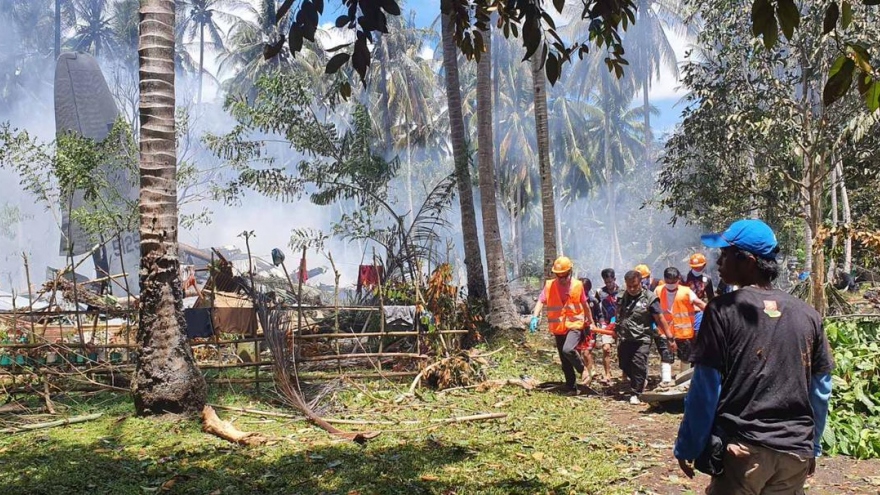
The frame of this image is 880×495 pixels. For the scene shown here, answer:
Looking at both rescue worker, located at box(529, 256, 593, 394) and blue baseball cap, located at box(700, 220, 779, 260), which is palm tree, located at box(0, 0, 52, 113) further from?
blue baseball cap, located at box(700, 220, 779, 260)

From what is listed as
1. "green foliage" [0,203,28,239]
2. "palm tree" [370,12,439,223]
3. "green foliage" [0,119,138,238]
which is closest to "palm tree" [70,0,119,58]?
"green foliage" [0,203,28,239]

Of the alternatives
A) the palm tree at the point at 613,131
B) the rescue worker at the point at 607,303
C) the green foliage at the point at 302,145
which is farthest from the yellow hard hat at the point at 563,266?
the palm tree at the point at 613,131

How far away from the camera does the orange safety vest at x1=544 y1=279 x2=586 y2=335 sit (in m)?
8.46

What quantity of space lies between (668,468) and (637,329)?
9.58ft

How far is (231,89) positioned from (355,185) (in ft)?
86.0

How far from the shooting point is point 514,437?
6.34 meters

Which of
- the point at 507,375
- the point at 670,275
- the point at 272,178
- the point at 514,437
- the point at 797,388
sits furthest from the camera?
the point at 272,178

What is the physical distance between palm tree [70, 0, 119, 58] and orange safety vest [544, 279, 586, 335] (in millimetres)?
43282

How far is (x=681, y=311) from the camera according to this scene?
27.9ft

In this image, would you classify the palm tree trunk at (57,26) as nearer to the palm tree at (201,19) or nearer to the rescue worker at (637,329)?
the palm tree at (201,19)

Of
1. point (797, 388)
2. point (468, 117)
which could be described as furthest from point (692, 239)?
point (797, 388)

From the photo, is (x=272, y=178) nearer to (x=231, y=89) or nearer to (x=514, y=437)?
(x=514, y=437)

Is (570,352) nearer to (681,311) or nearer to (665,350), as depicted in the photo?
(665,350)

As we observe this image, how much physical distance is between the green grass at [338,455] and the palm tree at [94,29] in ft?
139
